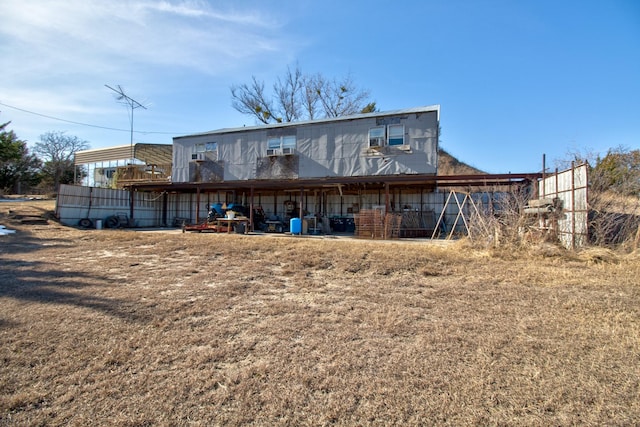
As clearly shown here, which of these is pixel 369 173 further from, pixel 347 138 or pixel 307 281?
pixel 307 281

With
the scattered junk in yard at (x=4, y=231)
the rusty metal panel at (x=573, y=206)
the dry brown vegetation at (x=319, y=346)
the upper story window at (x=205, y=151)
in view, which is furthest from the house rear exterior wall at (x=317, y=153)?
the dry brown vegetation at (x=319, y=346)

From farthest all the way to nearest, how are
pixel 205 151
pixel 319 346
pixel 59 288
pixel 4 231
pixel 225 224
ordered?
pixel 205 151 < pixel 225 224 < pixel 4 231 < pixel 59 288 < pixel 319 346

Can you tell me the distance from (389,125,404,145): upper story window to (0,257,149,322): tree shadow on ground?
12.7 metres

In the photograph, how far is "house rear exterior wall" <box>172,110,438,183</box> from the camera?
1457 centimetres

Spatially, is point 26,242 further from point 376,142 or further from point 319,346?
point 376,142

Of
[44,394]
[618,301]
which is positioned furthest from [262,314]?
[618,301]

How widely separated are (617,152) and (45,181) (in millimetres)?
43849

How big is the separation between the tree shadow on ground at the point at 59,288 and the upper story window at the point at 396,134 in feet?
41.6

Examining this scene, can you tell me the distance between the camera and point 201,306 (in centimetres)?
429

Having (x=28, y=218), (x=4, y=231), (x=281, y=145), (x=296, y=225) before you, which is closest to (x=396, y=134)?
→ (x=281, y=145)

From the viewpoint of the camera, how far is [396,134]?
15.0m

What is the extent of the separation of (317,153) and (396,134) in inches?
158

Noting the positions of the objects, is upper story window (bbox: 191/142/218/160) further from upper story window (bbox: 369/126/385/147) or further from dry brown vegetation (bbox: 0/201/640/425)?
dry brown vegetation (bbox: 0/201/640/425)

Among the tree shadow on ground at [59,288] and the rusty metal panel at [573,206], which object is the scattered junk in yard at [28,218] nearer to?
the tree shadow on ground at [59,288]
